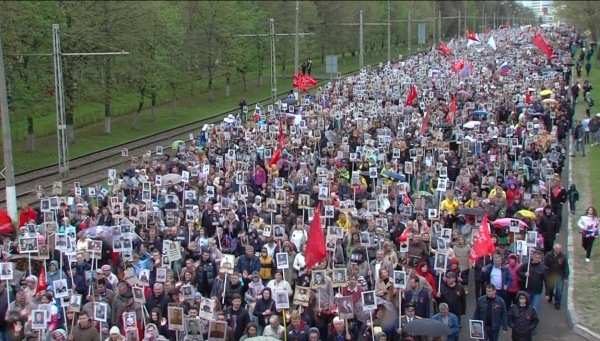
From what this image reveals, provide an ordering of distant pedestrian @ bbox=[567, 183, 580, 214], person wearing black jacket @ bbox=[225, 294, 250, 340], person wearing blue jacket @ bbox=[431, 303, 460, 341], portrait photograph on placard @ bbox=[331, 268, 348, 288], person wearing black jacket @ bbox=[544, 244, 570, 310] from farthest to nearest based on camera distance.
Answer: distant pedestrian @ bbox=[567, 183, 580, 214]
person wearing black jacket @ bbox=[544, 244, 570, 310]
portrait photograph on placard @ bbox=[331, 268, 348, 288]
person wearing black jacket @ bbox=[225, 294, 250, 340]
person wearing blue jacket @ bbox=[431, 303, 460, 341]

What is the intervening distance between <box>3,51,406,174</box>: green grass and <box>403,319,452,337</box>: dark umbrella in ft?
80.8

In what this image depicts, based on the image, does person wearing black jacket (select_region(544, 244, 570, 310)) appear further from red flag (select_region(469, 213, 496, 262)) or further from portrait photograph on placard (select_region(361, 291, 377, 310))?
portrait photograph on placard (select_region(361, 291, 377, 310))

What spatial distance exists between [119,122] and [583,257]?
114 feet

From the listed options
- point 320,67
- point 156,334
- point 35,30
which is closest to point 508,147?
point 156,334

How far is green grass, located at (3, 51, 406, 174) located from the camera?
3700 centimetres

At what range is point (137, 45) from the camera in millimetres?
43438

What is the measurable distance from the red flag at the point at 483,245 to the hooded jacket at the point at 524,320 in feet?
7.16

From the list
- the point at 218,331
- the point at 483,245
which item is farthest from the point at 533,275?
the point at 218,331

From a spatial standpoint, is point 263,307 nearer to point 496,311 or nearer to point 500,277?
point 496,311

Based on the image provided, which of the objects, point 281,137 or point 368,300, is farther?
Answer: point 281,137

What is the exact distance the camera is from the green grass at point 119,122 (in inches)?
1457

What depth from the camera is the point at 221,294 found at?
45.1ft

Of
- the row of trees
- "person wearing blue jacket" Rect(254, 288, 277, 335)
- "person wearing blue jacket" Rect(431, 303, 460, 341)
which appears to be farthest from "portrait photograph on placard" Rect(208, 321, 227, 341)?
the row of trees

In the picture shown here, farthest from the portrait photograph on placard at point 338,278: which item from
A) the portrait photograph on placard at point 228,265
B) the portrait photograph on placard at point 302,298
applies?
the portrait photograph on placard at point 228,265
